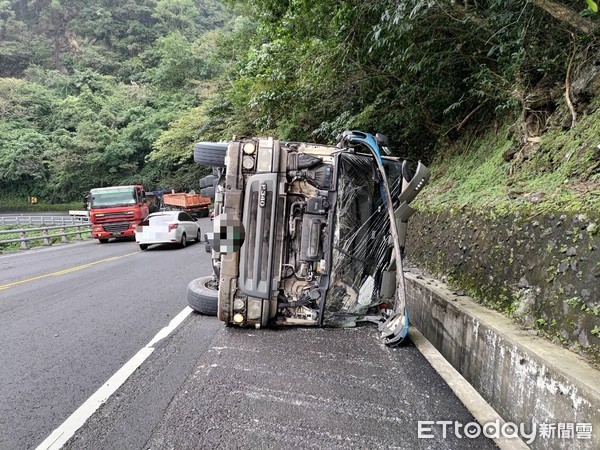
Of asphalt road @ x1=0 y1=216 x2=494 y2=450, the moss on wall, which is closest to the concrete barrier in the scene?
the moss on wall

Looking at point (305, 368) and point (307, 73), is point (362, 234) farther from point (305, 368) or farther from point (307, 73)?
point (307, 73)

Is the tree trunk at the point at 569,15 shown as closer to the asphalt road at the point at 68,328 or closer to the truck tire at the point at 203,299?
the truck tire at the point at 203,299

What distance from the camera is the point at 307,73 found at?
30.7 feet

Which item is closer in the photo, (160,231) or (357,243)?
(357,243)

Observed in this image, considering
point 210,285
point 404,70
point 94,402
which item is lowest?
point 94,402

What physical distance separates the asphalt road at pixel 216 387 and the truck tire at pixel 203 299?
0.50ft

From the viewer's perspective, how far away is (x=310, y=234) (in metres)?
4.50

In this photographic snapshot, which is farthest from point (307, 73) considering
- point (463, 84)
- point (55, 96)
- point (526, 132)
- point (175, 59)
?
point (55, 96)

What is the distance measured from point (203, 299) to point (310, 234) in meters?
2.15

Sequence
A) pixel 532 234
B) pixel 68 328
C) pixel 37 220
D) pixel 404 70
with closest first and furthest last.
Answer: pixel 532 234 → pixel 68 328 → pixel 404 70 → pixel 37 220

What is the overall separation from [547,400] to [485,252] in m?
2.21

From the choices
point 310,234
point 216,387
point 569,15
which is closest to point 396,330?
point 310,234

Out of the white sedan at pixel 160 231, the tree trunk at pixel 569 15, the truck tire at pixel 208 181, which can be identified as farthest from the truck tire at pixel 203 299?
the white sedan at pixel 160 231

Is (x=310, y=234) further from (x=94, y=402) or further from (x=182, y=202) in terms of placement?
(x=182, y=202)
